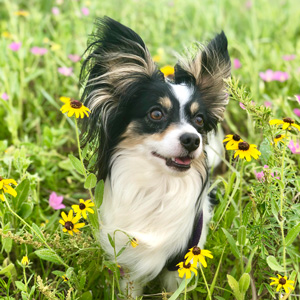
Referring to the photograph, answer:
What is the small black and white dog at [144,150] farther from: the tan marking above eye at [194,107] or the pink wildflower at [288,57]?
the pink wildflower at [288,57]

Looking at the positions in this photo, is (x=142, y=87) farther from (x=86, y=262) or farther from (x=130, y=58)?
(x=86, y=262)

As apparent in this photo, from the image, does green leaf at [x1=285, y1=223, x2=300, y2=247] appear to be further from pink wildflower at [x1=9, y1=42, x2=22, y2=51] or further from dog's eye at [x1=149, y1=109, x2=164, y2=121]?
pink wildflower at [x1=9, y1=42, x2=22, y2=51]

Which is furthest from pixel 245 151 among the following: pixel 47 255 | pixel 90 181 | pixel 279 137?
pixel 47 255

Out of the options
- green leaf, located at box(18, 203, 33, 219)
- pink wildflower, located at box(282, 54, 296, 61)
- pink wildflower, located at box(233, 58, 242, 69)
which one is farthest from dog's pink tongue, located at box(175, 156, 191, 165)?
pink wildflower, located at box(282, 54, 296, 61)

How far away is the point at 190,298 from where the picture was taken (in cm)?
221

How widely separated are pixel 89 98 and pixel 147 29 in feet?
9.81

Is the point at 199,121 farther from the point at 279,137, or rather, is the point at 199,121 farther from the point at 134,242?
the point at 134,242

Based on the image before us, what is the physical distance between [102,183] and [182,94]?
0.59m

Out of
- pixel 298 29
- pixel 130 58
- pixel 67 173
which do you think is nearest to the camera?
pixel 130 58

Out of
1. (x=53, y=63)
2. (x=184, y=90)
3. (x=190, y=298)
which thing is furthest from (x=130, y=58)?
(x=53, y=63)

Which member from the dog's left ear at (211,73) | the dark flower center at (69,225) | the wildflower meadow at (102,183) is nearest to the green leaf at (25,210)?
the wildflower meadow at (102,183)

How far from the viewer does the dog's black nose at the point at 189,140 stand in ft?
6.42

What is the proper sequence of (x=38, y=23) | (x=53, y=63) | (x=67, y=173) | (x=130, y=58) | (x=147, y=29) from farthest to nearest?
(x=147, y=29) < (x=38, y=23) < (x=53, y=63) < (x=67, y=173) < (x=130, y=58)

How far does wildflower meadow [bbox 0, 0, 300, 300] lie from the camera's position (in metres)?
1.86
